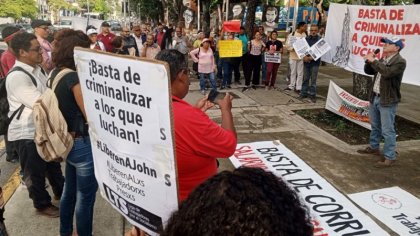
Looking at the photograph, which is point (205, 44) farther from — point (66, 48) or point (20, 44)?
point (66, 48)

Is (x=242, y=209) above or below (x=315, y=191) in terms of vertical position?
above

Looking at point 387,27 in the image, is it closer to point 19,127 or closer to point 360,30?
point 360,30

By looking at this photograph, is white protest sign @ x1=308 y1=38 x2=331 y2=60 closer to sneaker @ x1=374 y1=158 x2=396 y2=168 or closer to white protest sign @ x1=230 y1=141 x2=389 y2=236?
white protest sign @ x1=230 y1=141 x2=389 y2=236

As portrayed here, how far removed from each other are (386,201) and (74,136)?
341 centimetres

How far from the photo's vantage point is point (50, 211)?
365 cm

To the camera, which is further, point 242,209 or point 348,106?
point 348,106

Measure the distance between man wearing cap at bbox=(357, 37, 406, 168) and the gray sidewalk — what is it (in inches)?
15.3

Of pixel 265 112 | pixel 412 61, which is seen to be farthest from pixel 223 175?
pixel 265 112

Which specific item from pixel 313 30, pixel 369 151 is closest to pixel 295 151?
pixel 369 151

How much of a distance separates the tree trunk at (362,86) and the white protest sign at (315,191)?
2842 mm

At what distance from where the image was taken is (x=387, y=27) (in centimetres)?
582

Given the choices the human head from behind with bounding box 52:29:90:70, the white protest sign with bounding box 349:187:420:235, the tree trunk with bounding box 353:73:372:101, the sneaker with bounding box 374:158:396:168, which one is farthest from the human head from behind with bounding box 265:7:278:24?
the human head from behind with bounding box 52:29:90:70

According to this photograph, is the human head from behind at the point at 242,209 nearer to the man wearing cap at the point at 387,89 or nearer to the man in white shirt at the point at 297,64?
the man wearing cap at the point at 387,89

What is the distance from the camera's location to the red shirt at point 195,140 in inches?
72.2
